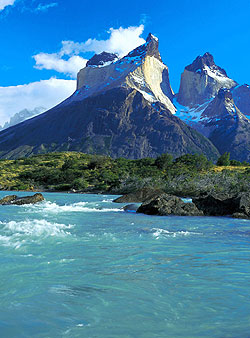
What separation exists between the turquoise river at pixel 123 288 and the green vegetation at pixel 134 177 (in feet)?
116

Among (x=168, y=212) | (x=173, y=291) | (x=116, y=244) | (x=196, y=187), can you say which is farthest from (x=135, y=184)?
(x=173, y=291)

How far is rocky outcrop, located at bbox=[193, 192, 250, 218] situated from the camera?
79.0ft

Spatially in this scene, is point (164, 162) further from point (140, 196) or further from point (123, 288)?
point (123, 288)

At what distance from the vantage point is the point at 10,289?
7008 mm

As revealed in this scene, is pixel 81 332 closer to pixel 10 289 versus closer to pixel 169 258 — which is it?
pixel 10 289

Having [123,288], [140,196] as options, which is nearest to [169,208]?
[140,196]

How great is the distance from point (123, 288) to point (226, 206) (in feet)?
66.3

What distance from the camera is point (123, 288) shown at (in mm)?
7125

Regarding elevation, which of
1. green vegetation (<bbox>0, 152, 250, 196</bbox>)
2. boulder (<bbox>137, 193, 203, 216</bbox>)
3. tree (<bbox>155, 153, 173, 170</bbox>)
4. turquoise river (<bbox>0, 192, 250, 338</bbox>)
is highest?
tree (<bbox>155, 153, 173, 170</bbox>)

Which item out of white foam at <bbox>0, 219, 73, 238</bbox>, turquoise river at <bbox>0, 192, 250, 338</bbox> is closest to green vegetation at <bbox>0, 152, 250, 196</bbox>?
white foam at <bbox>0, 219, 73, 238</bbox>

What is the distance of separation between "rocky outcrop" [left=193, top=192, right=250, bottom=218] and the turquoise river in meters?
11.7

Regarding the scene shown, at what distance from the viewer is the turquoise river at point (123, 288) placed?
17.2 ft

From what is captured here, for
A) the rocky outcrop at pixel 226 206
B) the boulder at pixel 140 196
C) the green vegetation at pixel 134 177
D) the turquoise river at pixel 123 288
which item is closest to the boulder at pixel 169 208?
the rocky outcrop at pixel 226 206

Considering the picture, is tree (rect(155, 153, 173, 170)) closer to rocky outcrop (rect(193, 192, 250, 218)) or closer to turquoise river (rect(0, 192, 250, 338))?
rocky outcrop (rect(193, 192, 250, 218))
